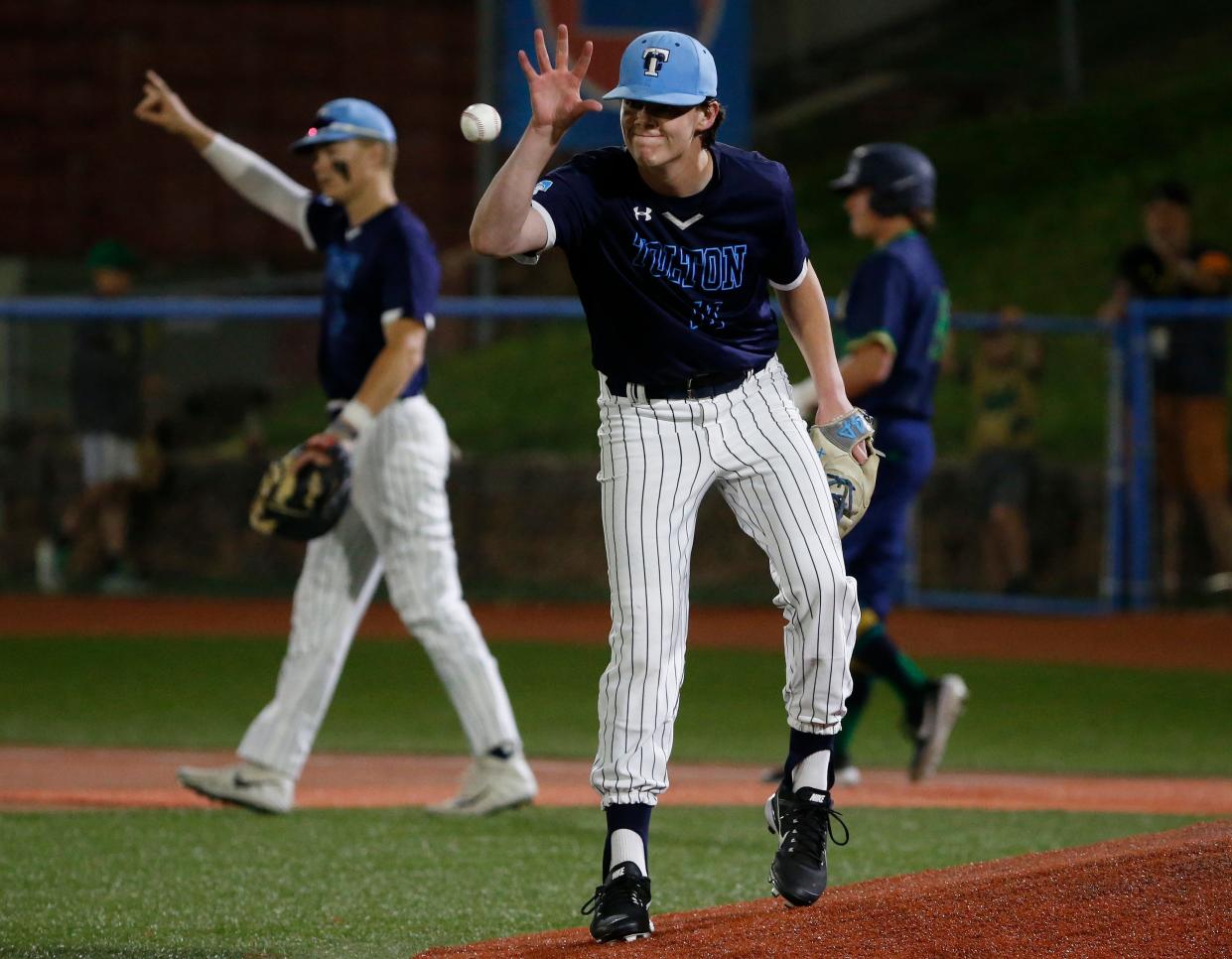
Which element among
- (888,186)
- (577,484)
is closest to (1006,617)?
(577,484)

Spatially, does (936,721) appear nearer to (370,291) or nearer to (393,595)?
(393,595)

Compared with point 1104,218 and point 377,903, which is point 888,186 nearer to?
point 377,903

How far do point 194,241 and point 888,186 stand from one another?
1697 cm

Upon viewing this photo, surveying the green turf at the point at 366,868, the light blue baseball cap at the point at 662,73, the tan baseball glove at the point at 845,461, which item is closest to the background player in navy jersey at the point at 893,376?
the green turf at the point at 366,868

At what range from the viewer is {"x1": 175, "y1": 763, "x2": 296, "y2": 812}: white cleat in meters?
6.75

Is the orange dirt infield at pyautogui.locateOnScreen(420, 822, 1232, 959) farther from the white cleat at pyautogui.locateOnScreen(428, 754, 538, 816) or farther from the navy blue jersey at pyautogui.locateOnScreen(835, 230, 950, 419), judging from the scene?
the navy blue jersey at pyautogui.locateOnScreen(835, 230, 950, 419)

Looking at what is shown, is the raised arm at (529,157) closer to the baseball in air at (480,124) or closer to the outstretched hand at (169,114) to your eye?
the baseball in air at (480,124)

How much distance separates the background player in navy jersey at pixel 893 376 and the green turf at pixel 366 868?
0.57m

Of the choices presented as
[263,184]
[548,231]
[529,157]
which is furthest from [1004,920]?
[263,184]

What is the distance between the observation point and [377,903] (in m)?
5.34

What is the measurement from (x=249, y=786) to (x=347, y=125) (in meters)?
2.23

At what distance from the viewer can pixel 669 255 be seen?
4.59 m

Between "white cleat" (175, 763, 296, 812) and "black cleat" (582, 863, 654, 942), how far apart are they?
253cm

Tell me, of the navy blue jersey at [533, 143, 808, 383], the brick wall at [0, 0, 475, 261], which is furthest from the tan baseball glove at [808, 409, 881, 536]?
the brick wall at [0, 0, 475, 261]
